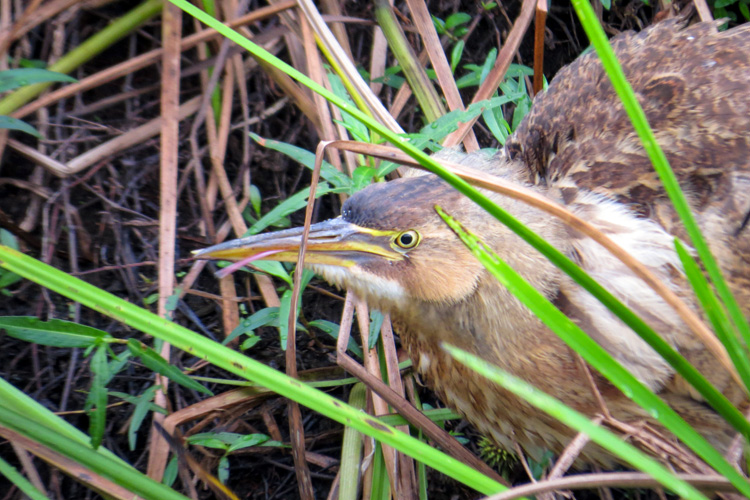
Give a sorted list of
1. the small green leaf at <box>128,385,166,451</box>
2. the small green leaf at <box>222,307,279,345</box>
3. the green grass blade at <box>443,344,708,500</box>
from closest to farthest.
→ the green grass blade at <box>443,344,708,500</box> → the small green leaf at <box>128,385,166,451</box> → the small green leaf at <box>222,307,279,345</box>

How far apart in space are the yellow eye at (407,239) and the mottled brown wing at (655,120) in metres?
0.36

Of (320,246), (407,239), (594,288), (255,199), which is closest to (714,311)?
(594,288)

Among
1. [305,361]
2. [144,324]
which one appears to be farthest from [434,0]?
[144,324]

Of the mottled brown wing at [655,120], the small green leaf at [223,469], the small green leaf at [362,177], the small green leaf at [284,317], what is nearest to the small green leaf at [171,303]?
the small green leaf at [284,317]

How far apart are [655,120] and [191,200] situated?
3.89ft

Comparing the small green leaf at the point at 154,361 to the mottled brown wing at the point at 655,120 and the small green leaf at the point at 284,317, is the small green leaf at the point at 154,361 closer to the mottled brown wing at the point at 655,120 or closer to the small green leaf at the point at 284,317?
the small green leaf at the point at 284,317

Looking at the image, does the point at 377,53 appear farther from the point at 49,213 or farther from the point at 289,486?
the point at 289,486

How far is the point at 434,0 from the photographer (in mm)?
2152

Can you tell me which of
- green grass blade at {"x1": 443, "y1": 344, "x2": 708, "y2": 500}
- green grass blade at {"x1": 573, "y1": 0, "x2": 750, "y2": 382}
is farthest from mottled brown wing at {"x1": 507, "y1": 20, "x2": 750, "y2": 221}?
green grass blade at {"x1": 443, "y1": 344, "x2": 708, "y2": 500}

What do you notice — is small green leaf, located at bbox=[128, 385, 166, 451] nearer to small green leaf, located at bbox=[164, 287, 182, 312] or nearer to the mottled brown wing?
small green leaf, located at bbox=[164, 287, 182, 312]

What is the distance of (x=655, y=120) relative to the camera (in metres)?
1.39

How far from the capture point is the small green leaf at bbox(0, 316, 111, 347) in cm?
120

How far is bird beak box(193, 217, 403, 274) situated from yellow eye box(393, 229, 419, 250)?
0.02 metres

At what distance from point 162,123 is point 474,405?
1.04m
